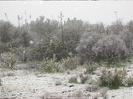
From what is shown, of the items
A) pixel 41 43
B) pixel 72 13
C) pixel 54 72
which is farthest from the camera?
pixel 72 13

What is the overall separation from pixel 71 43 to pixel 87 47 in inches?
99.9

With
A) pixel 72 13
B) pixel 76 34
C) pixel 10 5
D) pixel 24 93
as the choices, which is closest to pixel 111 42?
pixel 76 34

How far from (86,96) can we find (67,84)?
3144 millimetres

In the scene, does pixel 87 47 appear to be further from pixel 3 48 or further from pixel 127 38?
pixel 3 48

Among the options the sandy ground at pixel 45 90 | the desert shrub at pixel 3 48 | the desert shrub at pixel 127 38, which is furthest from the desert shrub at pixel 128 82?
the desert shrub at pixel 3 48

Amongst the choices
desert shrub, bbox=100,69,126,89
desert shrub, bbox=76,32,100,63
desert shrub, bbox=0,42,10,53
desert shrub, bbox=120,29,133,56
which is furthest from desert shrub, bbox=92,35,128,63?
desert shrub, bbox=100,69,126,89

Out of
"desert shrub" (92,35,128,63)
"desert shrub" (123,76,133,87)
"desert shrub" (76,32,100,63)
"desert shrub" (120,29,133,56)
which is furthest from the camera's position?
"desert shrub" (120,29,133,56)

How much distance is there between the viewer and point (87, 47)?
22.4 metres

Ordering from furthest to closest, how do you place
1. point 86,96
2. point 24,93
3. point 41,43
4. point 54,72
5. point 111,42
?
point 41,43, point 111,42, point 54,72, point 24,93, point 86,96

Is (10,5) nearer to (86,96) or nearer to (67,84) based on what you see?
(67,84)

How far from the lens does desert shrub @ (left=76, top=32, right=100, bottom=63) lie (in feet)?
72.3

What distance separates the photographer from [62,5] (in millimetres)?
38500

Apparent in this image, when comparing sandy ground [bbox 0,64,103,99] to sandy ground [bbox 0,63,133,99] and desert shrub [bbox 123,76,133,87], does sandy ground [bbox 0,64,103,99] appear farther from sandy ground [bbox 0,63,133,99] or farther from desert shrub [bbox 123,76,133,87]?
desert shrub [bbox 123,76,133,87]

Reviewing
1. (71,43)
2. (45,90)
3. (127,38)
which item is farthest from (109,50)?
(45,90)
